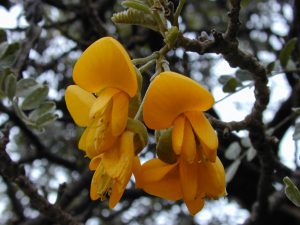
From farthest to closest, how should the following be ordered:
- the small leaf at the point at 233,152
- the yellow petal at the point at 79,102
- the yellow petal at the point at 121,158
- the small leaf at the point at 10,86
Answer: the small leaf at the point at 233,152 < the small leaf at the point at 10,86 < the yellow petal at the point at 79,102 < the yellow petal at the point at 121,158

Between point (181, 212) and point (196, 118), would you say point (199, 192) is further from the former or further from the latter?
point (181, 212)

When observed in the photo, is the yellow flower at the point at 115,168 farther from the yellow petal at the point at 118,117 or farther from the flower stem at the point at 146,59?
the flower stem at the point at 146,59

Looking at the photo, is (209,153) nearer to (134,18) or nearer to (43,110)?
(134,18)

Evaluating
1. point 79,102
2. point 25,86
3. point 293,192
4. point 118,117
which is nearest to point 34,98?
point 25,86

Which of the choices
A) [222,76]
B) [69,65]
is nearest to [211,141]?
[222,76]

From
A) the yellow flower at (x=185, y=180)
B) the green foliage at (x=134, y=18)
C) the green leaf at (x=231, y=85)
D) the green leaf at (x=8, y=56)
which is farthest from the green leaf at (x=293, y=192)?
the green leaf at (x=8, y=56)

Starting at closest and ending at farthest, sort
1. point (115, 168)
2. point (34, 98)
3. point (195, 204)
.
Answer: point (115, 168)
point (195, 204)
point (34, 98)
